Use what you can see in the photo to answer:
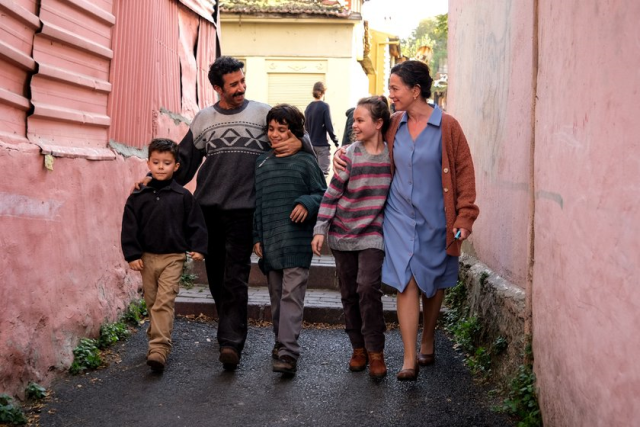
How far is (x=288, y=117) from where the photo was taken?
580cm

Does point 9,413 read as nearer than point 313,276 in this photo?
Yes

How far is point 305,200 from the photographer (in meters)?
5.77

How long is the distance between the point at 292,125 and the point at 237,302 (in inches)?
50.5

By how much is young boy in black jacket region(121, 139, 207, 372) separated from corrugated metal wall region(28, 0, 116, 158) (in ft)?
2.12

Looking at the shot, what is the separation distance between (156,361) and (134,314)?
1.50m

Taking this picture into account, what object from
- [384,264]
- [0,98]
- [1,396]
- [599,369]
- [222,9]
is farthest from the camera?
[222,9]

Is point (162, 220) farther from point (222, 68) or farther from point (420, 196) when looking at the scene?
point (420, 196)

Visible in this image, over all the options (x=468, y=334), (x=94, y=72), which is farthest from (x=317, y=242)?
(x=94, y=72)

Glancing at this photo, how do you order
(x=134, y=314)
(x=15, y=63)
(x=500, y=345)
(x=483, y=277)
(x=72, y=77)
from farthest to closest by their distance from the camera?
(x=134, y=314) → (x=483, y=277) → (x=72, y=77) → (x=500, y=345) → (x=15, y=63)

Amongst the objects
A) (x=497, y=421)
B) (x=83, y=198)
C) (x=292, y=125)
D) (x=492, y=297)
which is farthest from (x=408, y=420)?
(x=83, y=198)

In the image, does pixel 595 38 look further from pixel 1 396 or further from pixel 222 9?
pixel 222 9

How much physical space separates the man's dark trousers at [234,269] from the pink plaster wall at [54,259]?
980mm

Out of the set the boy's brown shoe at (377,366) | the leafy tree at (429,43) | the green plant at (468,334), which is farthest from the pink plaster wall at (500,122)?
the leafy tree at (429,43)

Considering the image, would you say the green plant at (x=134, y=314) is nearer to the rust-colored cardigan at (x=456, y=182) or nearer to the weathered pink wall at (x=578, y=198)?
the rust-colored cardigan at (x=456, y=182)
